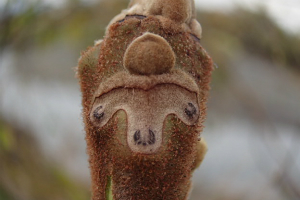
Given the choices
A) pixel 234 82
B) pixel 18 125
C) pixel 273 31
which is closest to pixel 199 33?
pixel 273 31

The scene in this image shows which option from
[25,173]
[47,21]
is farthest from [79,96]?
[25,173]

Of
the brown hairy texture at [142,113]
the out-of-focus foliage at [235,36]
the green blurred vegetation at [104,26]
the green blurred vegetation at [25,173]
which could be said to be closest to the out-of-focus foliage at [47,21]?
the green blurred vegetation at [104,26]

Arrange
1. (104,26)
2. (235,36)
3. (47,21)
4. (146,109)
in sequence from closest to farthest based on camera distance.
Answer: (146,109) → (47,21) → (104,26) → (235,36)

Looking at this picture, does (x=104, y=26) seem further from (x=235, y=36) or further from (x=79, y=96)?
(x=79, y=96)

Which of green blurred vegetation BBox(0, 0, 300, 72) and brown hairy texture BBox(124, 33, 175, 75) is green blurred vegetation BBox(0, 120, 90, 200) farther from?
brown hairy texture BBox(124, 33, 175, 75)

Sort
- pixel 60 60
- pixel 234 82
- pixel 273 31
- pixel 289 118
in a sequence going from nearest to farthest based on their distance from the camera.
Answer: pixel 273 31
pixel 234 82
pixel 60 60
pixel 289 118

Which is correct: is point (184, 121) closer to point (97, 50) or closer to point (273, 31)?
point (97, 50)
